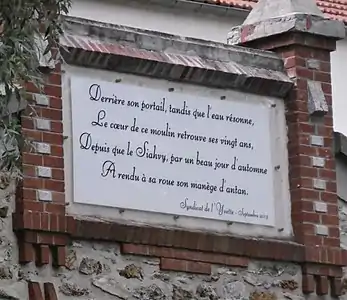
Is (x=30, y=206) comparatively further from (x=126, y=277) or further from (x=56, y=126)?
(x=126, y=277)

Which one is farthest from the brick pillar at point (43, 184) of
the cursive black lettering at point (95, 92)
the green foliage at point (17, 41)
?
the green foliage at point (17, 41)

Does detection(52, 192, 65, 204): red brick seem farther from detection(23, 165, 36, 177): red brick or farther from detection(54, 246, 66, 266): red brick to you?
detection(54, 246, 66, 266): red brick

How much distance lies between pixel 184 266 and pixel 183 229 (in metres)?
0.28

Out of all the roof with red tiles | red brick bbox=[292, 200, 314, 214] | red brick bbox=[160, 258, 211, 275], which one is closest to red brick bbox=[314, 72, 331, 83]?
red brick bbox=[292, 200, 314, 214]

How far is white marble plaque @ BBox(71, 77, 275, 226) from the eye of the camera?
1188 centimetres

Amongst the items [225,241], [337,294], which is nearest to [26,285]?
[225,241]

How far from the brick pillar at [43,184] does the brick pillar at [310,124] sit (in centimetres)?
215

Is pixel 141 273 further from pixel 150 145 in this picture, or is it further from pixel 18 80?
pixel 18 80

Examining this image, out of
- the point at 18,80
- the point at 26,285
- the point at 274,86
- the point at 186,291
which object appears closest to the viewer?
the point at 18,80

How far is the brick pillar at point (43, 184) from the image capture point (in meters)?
11.4

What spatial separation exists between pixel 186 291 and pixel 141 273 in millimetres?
423

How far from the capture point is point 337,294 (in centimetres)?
1291

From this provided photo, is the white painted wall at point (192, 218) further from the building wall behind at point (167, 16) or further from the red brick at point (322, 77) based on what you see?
the building wall behind at point (167, 16)

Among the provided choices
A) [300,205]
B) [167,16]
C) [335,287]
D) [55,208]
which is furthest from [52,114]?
[167,16]
